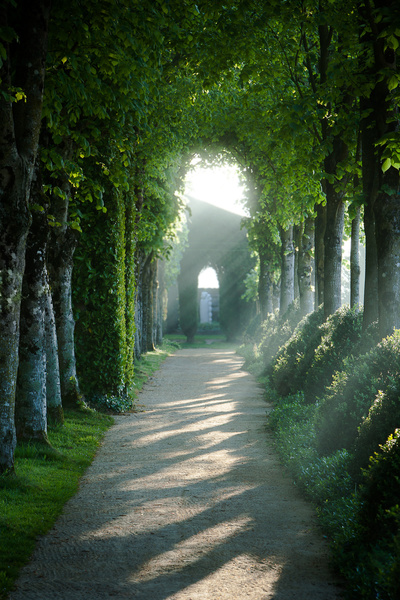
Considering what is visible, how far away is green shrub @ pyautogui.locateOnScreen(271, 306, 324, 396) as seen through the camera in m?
11.2

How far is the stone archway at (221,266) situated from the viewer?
4694 centimetres

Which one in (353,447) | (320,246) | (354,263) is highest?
(320,246)

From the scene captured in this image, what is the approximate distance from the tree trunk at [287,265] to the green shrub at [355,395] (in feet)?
47.0

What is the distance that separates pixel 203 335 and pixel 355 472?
54.8m

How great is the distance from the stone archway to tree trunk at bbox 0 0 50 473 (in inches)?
1576

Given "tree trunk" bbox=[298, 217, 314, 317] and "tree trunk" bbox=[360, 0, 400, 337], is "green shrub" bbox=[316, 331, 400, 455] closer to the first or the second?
"tree trunk" bbox=[360, 0, 400, 337]

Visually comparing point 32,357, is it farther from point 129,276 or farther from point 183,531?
point 129,276

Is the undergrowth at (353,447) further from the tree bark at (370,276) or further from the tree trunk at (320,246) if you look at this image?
the tree trunk at (320,246)

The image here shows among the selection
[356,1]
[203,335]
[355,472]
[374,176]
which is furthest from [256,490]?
[203,335]

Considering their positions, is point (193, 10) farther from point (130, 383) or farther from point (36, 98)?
point (130, 383)

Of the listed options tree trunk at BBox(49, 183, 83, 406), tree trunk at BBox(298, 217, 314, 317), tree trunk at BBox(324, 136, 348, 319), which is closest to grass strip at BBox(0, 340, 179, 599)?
tree trunk at BBox(49, 183, 83, 406)

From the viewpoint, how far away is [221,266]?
4906 cm

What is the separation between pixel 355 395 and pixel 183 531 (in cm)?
257

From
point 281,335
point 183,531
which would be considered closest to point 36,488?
point 183,531
